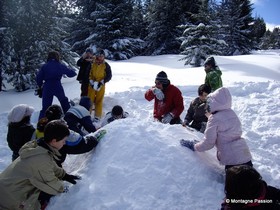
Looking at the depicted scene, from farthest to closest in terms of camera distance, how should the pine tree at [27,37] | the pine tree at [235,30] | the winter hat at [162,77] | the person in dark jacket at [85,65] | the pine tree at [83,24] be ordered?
the pine tree at [235,30]
the pine tree at [83,24]
the pine tree at [27,37]
the person in dark jacket at [85,65]
the winter hat at [162,77]

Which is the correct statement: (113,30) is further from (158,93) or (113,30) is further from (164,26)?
(158,93)

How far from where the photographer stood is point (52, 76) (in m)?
6.89

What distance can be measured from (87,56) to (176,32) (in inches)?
758

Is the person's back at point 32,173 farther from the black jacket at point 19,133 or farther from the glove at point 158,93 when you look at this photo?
the glove at point 158,93

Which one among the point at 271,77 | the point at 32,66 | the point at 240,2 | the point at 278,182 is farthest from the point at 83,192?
the point at 240,2

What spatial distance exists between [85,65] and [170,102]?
264 cm

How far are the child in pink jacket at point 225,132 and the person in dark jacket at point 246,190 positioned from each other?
119cm

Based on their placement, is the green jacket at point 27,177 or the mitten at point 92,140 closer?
the green jacket at point 27,177

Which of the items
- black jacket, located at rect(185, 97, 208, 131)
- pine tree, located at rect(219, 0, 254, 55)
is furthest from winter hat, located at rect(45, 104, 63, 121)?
pine tree, located at rect(219, 0, 254, 55)

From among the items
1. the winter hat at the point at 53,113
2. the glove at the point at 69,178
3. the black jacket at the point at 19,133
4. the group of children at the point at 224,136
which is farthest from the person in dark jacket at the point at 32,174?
the group of children at the point at 224,136

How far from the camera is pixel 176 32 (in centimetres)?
2555

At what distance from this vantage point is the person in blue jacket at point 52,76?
6.84 metres

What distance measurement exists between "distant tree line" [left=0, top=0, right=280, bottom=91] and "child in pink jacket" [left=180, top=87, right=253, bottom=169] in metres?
9.66

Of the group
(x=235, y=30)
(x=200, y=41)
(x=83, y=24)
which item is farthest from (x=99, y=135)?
(x=235, y=30)
